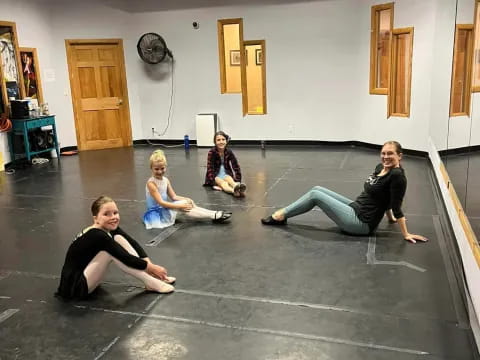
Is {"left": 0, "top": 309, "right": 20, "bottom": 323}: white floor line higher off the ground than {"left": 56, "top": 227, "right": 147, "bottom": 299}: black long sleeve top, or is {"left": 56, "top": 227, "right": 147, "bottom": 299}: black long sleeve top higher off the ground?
{"left": 56, "top": 227, "right": 147, "bottom": 299}: black long sleeve top

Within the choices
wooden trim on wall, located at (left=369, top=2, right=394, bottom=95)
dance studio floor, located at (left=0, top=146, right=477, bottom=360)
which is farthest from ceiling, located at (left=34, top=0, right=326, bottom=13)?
dance studio floor, located at (left=0, top=146, right=477, bottom=360)

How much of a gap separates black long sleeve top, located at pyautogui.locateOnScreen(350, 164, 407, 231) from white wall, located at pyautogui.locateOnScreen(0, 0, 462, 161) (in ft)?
13.0

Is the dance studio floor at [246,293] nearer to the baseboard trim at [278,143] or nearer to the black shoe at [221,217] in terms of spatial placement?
the black shoe at [221,217]

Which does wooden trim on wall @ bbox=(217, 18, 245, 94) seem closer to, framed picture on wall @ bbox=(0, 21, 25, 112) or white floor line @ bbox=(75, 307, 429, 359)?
framed picture on wall @ bbox=(0, 21, 25, 112)

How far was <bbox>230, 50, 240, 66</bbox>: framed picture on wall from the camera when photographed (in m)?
9.82

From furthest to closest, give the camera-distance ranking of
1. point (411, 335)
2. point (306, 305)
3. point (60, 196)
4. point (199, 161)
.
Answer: point (199, 161) < point (60, 196) < point (306, 305) < point (411, 335)

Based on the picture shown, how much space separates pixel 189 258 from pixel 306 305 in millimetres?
1187

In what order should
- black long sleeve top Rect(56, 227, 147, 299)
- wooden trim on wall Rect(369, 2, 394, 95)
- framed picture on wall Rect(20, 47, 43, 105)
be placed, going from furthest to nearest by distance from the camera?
framed picture on wall Rect(20, 47, 43, 105), wooden trim on wall Rect(369, 2, 394, 95), black long sleeve top Rect(56, 227, 147, 299)

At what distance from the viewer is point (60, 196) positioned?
5.97m

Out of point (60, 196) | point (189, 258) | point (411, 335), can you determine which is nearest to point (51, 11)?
point (60, 196)

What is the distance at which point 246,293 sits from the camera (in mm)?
3236

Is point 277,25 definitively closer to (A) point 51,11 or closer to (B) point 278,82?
(B) point 278,82

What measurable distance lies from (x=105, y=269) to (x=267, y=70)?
6726 millimetres

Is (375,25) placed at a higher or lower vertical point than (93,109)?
higher
